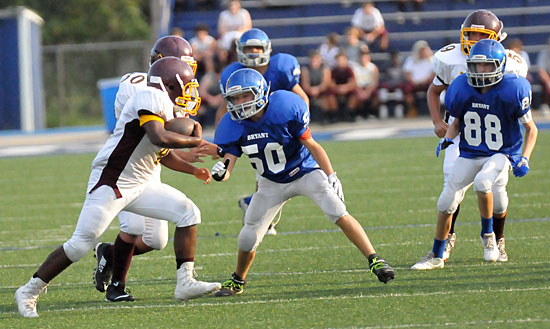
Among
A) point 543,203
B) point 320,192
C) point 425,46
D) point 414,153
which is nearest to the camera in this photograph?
point 320,192

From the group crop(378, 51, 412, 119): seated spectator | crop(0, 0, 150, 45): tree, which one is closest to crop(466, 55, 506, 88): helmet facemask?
crop(378, 51, 412, 119): seated spectator

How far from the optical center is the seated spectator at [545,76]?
606 inches

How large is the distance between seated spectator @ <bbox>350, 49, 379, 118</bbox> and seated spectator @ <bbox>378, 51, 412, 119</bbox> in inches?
6.1

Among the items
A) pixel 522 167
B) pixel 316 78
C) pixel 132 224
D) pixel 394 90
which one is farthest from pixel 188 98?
pixel 394 90

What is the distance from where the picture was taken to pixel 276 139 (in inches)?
195

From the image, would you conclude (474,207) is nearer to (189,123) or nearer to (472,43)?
(472,43)

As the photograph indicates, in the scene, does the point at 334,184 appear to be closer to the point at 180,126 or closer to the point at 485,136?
the point at 180,126

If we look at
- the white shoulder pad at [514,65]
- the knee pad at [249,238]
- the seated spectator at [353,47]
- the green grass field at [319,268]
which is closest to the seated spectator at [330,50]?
the seated spectator at [353,47]

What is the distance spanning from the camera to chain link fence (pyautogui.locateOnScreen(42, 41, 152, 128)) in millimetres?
20750

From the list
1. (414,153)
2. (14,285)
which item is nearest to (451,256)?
(14,285)

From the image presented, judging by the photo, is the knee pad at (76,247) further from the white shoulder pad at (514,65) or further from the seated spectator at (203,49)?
the seated spectator at (203,49)

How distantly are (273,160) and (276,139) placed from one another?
12cm

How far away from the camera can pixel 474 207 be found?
7.73m

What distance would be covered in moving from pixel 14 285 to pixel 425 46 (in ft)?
37.3
